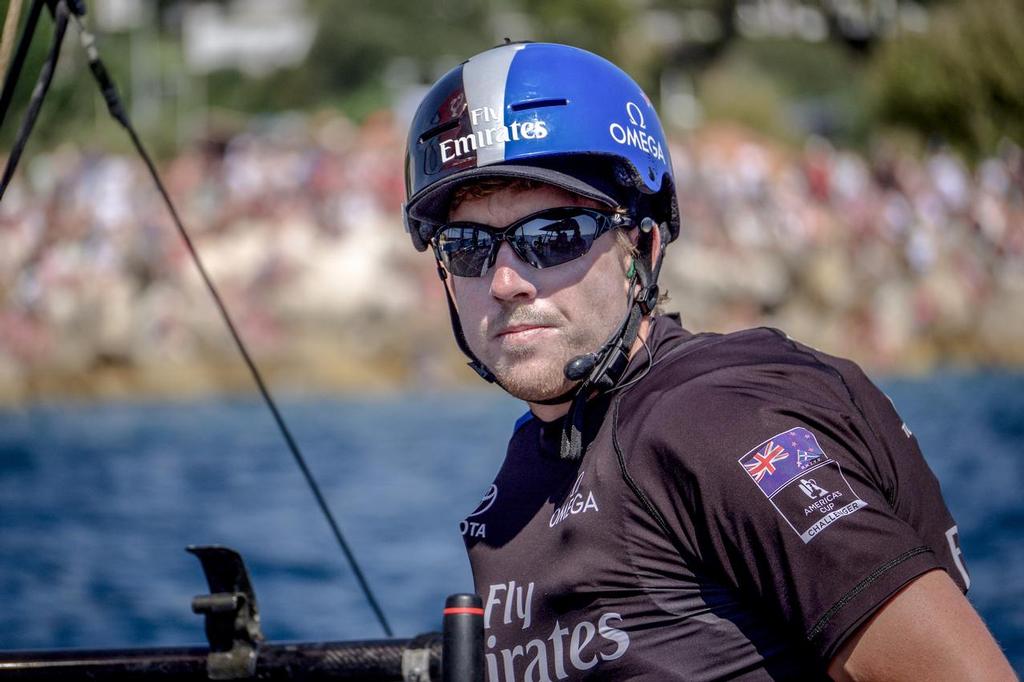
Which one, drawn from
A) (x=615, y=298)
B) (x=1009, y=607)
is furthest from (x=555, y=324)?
(x=1009, y=607)

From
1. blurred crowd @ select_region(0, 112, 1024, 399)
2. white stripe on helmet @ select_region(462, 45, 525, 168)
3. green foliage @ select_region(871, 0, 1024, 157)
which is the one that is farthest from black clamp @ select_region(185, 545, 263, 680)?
green foliage @ select_region(871, 0, 1024, 157)

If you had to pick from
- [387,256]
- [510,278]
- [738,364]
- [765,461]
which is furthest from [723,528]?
[387,256]

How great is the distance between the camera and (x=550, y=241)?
2.48 m

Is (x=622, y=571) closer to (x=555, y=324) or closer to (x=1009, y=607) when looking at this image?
(x=555, y=324)

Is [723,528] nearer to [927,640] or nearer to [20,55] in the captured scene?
[927,640]

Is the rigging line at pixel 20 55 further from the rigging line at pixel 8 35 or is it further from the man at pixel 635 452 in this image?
the man at pixel 635 452

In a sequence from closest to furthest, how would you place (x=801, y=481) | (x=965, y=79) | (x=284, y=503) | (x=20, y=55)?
(x=801, y=481) < (x=20, y=55) < (x=284, y=503) < (x=965, y=79)

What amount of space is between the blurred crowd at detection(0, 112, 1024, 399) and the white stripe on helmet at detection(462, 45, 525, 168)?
58.7 ft

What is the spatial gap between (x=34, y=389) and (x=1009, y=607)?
682 inches

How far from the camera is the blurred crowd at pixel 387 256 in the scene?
2238 centimetres

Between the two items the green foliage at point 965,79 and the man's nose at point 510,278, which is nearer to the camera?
the man's nose at point 510,278

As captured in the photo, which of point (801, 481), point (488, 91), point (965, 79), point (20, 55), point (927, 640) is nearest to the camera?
point (927, 640)

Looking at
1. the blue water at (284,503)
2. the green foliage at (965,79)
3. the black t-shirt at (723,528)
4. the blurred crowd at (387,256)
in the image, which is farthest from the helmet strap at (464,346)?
the green foliage at (965,79)

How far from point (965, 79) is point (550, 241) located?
1241 inches
